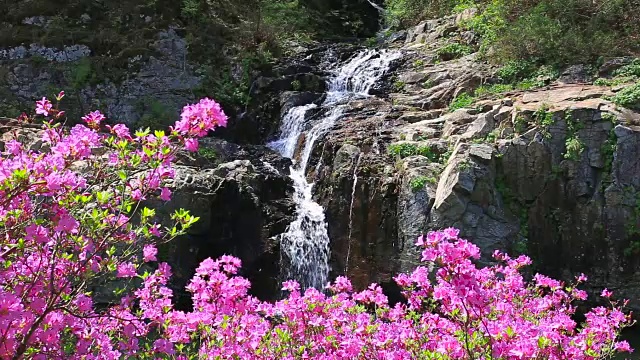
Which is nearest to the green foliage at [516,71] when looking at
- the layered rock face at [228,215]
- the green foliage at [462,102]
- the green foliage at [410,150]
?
the green foliage at [462,102]

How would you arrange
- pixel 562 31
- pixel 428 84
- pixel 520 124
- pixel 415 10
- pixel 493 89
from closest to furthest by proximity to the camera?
1. pixel 520 124
2. pixel 493 89
3. pixel 562 31
4. pixel 428 84
5. pixel 415 10

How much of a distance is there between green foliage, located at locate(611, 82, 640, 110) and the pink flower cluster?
225 inches

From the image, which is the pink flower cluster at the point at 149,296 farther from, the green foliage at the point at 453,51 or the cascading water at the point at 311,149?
the green foliage at the point at 453,51

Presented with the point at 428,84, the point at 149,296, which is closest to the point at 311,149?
the point at 428,84

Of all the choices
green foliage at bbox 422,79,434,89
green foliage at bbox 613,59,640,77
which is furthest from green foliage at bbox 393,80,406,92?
green foliage at bbox 613,59,640,77

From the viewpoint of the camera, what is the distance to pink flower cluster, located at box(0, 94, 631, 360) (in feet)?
8.11

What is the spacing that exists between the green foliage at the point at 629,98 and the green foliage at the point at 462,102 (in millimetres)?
2448

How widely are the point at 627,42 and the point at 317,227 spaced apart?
6.78m

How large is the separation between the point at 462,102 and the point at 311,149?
3.01 m

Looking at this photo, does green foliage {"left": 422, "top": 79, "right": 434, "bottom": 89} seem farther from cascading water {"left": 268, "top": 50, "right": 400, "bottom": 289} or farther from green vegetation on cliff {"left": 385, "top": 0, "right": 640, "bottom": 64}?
cascading water {"left": 268, "top": 50, "right": 400, "bottom": 289}

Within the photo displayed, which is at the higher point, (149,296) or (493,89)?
(493,89)

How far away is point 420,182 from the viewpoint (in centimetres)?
835

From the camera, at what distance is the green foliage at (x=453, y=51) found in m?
12.8

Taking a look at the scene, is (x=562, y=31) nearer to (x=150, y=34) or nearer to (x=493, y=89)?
(x=493, y=89)
